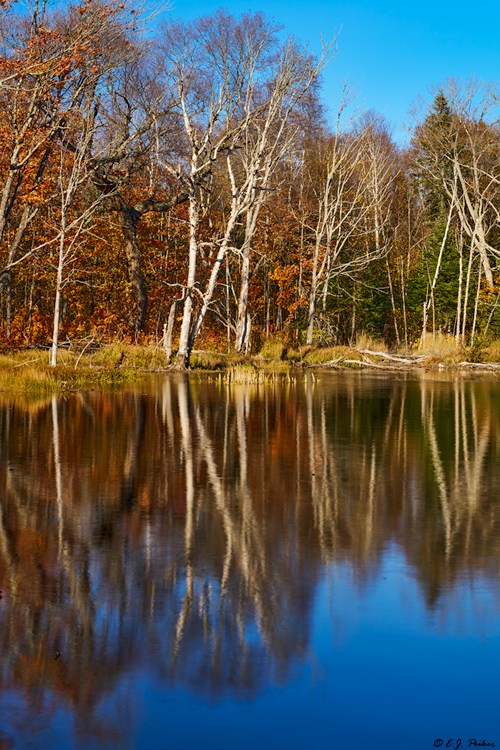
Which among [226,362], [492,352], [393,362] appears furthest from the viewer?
[492,352]

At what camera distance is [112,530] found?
7.50 metres

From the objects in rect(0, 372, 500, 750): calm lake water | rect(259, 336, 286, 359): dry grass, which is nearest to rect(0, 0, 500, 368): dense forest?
rect(259, 336, 286, 359): dry grass

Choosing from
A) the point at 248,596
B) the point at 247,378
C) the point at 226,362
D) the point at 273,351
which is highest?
the point at 273,351

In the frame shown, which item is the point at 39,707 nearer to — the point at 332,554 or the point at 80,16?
the point at 332,554

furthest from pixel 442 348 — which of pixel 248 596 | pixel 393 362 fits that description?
pixel 248 596

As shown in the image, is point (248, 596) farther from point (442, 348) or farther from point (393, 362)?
point (442, 348)

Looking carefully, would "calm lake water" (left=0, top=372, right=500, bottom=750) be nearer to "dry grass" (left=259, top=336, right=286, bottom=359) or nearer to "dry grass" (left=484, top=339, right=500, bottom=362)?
"dry grass" (left=259, top=336, right=286, bottom=359)

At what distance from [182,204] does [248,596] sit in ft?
130

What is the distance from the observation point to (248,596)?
5.62 meters

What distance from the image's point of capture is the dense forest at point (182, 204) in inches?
1148

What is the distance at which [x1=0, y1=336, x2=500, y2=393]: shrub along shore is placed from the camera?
2352 cm

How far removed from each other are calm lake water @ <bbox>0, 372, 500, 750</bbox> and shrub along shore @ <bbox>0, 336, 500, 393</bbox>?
450 inches

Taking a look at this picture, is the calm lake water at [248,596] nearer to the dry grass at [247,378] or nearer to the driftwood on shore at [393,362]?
the dry grass at [247,378]

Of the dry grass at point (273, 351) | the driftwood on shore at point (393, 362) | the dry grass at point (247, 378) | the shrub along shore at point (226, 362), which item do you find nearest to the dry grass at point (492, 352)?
the shrub along shore at point (226, 362)
